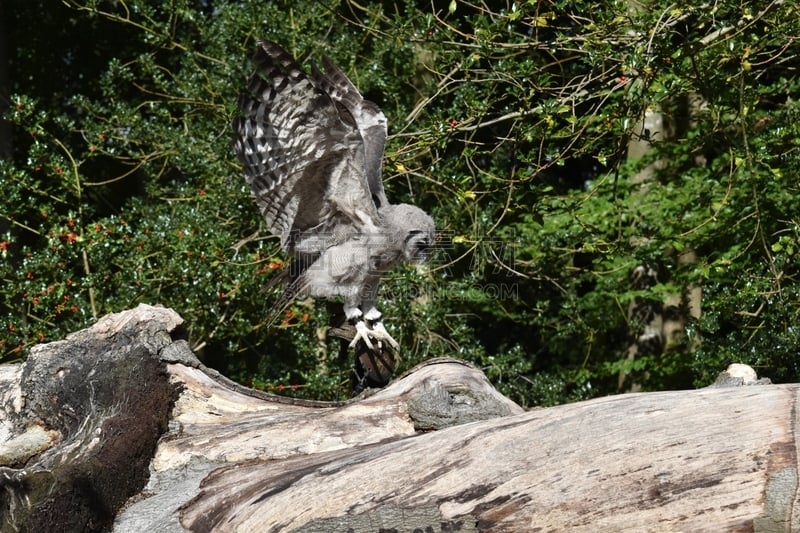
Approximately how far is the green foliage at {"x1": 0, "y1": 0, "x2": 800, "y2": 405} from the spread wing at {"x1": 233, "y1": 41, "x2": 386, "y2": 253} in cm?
111

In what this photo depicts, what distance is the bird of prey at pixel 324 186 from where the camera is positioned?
375 centimetres

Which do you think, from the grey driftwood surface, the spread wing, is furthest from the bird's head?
the grey driftwood surface

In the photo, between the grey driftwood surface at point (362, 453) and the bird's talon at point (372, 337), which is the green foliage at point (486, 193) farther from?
the grey driftwood surface at point (362, 453)

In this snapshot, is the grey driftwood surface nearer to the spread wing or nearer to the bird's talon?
the bird's talon

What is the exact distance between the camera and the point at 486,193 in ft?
17.2

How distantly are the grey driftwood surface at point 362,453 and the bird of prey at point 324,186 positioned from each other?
1.99ft

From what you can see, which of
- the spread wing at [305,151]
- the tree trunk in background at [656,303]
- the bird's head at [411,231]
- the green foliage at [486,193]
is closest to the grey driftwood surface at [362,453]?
the bird's head at [411,231]

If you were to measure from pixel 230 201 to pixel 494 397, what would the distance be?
3506 mm

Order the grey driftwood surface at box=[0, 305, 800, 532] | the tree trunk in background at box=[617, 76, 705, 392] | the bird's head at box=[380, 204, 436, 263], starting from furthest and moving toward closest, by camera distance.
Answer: the tree trunk in background at box=[617, 76, 705, 392] → the bird's head at box=[380, 204, 436, 263] → the grey driftwood surface at box=[0, 305, 800, 532]

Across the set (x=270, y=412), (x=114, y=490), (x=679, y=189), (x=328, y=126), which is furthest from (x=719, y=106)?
(x=114, y=490)

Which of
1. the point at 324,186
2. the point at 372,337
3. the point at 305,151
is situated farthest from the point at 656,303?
the point at 305,151

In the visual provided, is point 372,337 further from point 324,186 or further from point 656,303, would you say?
point 656,303

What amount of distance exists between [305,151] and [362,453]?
4.99 feet

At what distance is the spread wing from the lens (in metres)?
3.73
